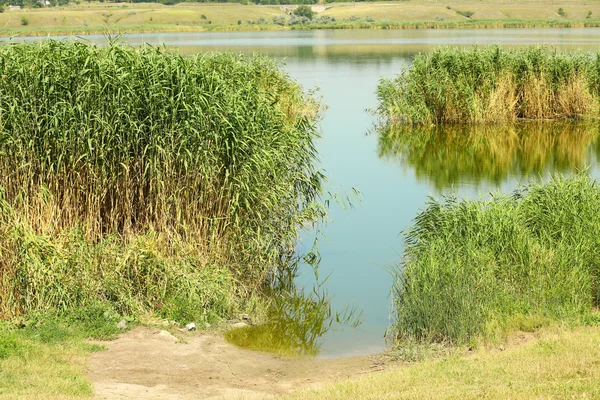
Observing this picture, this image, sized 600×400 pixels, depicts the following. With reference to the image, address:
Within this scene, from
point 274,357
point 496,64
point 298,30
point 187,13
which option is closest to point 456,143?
point 496,64

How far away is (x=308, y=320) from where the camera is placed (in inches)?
439

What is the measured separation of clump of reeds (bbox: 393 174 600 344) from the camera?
9391 mm

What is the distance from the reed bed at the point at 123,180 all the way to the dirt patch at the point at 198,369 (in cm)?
80

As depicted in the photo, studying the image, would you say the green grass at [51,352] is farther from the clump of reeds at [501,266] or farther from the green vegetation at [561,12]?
the green vegetation at [561,12]

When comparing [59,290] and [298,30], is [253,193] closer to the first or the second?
[59,290]

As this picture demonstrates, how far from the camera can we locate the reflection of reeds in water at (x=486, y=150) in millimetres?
20531

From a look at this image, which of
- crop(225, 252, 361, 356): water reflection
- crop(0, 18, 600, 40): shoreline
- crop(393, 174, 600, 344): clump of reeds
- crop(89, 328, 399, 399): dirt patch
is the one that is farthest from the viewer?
crop(0, 18, 600, 40): shoreline

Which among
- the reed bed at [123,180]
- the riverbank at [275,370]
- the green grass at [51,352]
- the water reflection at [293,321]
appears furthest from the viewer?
the water reflection at [293,321]

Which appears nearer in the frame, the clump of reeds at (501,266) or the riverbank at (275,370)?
the riverbank at (275,370)

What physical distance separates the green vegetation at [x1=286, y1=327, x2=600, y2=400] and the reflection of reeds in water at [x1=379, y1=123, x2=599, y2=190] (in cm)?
1061

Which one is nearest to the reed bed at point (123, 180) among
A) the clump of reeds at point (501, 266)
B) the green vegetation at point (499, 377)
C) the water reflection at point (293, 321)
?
the water reflection at point (293, 321)

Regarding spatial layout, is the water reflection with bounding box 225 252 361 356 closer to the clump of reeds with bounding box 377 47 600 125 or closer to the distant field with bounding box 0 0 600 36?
the clump of reeds with bounding box 377 47 600 125

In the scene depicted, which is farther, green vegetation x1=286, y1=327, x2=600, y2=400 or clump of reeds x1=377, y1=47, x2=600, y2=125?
clump of reeds x1=377, y1=47, x2=600, y2=125

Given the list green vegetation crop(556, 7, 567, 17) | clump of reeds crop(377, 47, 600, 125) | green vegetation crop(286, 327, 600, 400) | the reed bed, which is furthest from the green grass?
green vegetation crop(556, 7, 567, 17)
